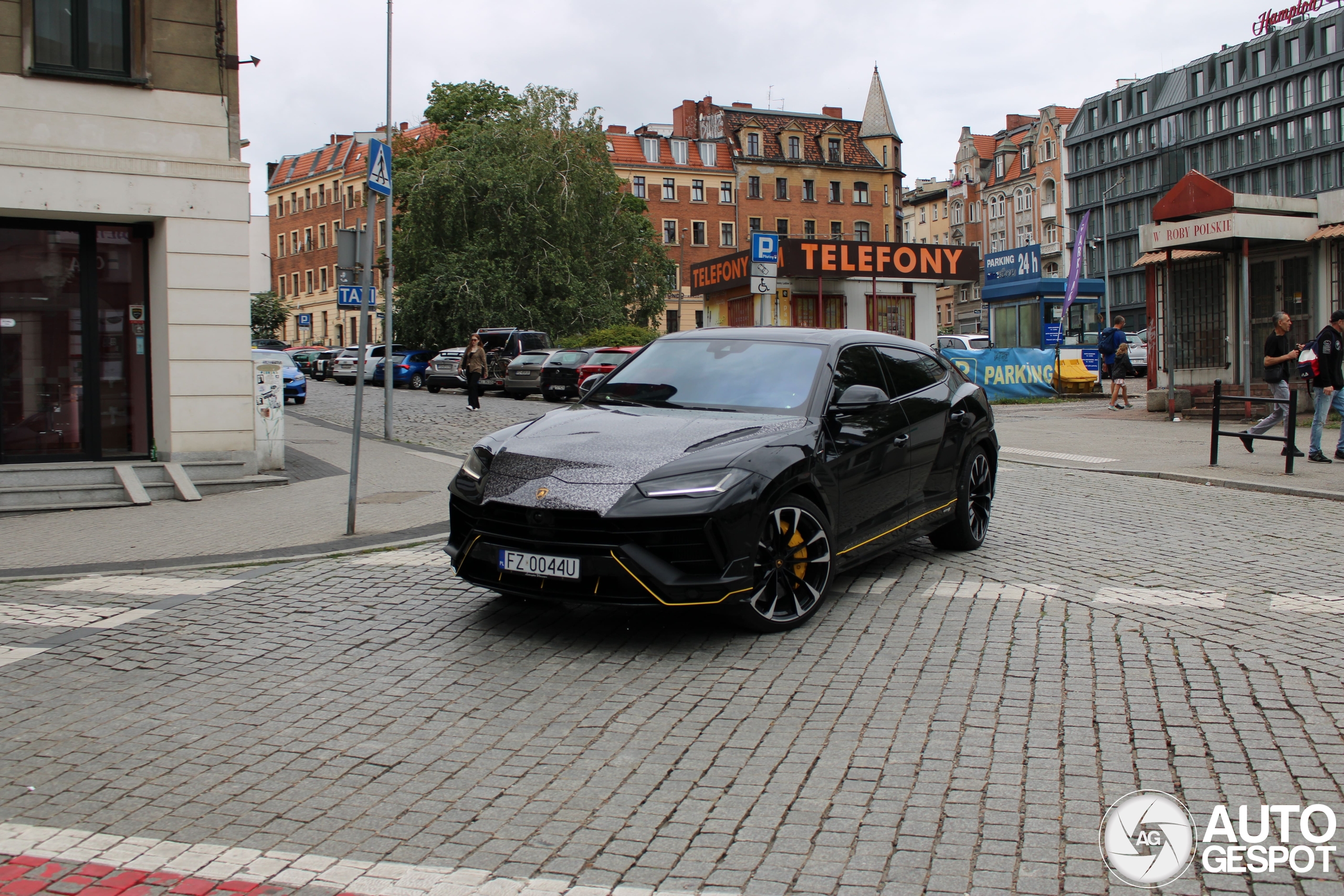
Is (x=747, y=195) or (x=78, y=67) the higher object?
(x=747, y=195)

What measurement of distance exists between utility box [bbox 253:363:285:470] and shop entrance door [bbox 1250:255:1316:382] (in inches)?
635

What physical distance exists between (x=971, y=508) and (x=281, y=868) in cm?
616

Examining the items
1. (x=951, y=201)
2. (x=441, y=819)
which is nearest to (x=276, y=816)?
(x=441, y=819)

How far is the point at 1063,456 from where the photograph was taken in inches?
638

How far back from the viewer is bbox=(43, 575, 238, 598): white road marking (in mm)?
7582

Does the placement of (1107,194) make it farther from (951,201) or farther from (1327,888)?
(1327,888)

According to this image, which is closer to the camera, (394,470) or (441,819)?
(441,819)

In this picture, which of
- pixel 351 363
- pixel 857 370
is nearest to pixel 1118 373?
pixel 857 370

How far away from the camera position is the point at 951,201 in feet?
379

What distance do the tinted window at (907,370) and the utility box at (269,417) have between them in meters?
8.23

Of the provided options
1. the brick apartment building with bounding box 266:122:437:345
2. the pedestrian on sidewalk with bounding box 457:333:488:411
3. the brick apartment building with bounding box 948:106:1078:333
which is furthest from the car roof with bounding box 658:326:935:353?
the brick apartment building with bounding box 948:106:1078:333

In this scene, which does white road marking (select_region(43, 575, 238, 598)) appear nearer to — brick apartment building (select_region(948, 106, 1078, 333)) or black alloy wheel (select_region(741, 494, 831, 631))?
black alloy wheel (select_region(741, 494, 831, 631))

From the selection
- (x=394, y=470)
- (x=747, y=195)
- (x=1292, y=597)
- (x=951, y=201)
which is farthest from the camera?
(x=951, y=201)

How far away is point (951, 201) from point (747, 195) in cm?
3805
